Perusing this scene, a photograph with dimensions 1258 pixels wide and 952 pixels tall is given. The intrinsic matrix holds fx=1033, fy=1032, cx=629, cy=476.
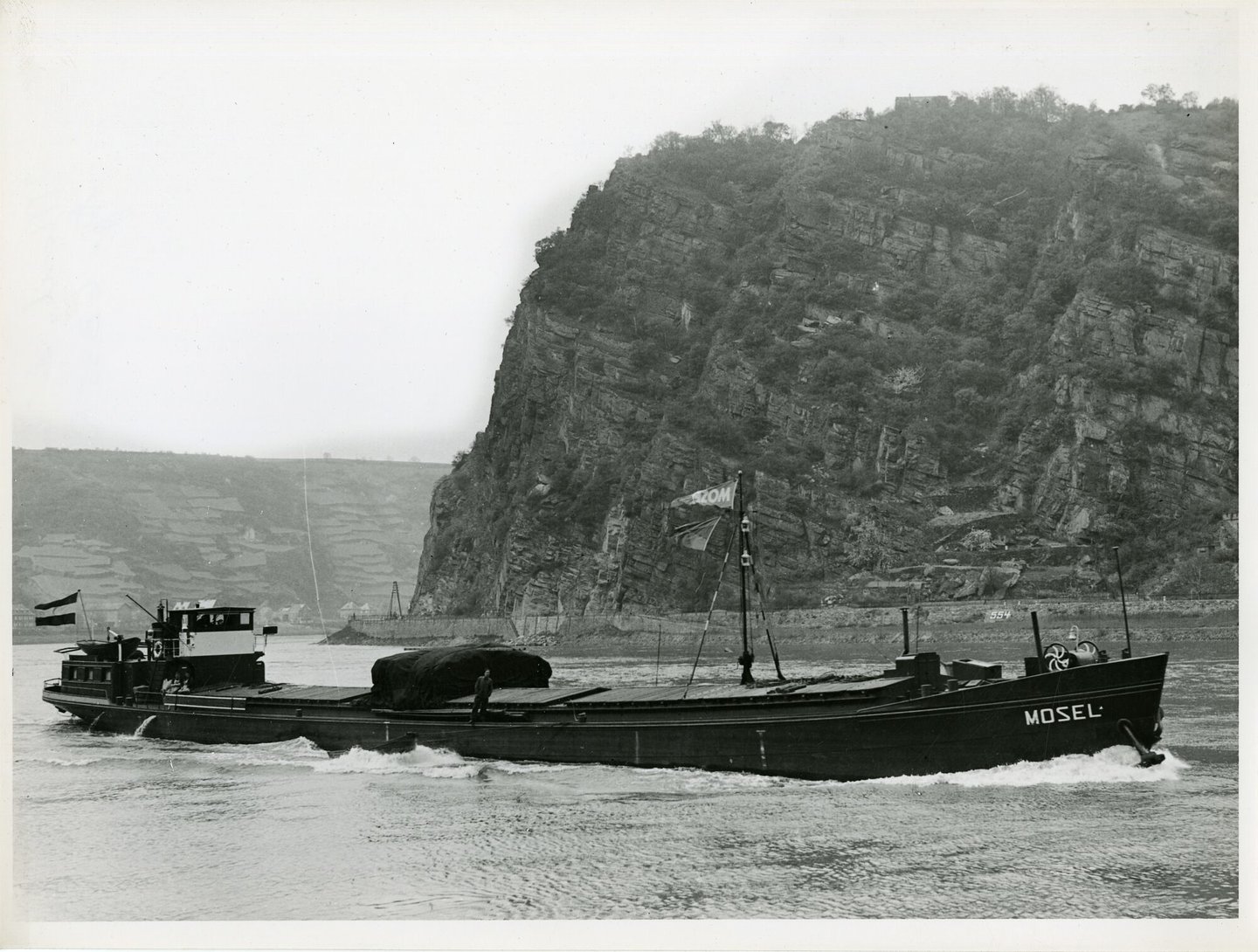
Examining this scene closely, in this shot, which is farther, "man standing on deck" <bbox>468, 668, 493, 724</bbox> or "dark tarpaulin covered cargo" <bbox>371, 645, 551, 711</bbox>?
"dark tarpaulin covered cargo" <bbox>371, 645, 551, 711</bbox>

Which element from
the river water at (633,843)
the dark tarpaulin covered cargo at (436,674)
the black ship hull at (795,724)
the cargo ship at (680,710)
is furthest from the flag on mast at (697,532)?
the dark tarpaulin covered cargo at (436,674)

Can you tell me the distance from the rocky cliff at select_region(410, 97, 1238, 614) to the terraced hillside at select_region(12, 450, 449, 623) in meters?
19.6

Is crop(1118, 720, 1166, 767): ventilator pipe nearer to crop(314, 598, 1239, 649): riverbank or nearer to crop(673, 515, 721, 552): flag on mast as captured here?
crop(673, 515, 721, 552): flag on mast

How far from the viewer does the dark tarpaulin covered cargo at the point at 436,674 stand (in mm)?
20812

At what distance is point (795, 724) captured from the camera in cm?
1717

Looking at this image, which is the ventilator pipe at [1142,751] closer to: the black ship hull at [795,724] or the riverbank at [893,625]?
the black ship hull at [795,724]

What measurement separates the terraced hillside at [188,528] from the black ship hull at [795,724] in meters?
7.42

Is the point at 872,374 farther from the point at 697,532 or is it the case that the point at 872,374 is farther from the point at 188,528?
the point at 697,532

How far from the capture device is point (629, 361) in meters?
91.9

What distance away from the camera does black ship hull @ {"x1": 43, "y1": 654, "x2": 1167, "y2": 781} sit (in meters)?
15.8

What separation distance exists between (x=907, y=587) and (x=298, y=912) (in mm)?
56637

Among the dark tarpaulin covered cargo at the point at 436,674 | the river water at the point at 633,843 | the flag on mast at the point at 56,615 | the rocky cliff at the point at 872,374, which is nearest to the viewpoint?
the river water at the point at 633,843

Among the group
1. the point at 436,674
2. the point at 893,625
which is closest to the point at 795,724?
the point at 436,674

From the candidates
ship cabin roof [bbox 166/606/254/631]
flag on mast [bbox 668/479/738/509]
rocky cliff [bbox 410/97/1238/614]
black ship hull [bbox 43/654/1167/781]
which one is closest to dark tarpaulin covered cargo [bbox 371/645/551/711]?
black ship hull [bbox 43/654/1167/781]
